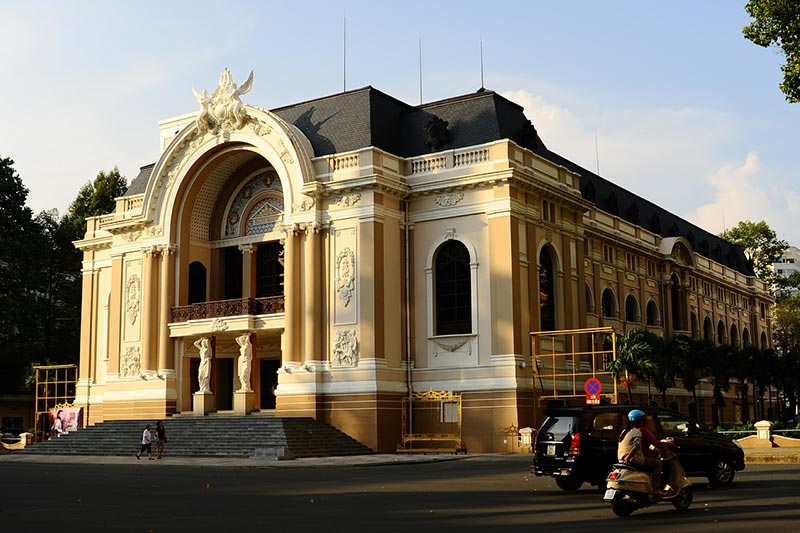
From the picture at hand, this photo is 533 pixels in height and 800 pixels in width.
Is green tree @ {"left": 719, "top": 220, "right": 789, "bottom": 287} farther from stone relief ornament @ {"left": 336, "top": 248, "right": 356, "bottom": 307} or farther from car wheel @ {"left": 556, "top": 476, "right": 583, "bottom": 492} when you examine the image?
car wheel @ {"left": 556, "top": 476, "right": 583, "bottom": 492}

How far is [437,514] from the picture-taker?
14602 millimetres

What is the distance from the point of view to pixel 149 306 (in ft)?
146

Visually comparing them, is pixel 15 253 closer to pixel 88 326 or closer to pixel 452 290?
pixel 88 326

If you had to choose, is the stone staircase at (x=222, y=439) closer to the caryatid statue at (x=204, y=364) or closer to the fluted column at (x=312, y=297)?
the caryatid statue at (x=204, y=364)

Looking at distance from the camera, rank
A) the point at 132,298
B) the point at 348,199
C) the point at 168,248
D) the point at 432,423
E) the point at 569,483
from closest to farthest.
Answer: the point at 569,483 → the point at 432,423 → the point at 348,199 → the point at 168,248 → the point at 132,298

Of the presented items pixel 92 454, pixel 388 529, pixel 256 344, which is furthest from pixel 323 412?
pixel 388 529

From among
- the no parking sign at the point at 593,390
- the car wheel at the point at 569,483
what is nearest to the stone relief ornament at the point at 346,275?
the no parking sign at the point at 593,390

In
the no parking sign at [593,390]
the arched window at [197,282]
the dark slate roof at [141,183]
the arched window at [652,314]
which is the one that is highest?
the dark slate roof at [141,183]

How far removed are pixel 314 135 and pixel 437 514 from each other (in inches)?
1179

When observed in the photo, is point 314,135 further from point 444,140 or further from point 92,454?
point 92,454

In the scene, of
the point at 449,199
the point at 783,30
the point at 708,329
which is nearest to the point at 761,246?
the point at 708,329

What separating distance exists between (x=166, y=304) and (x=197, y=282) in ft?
7.96

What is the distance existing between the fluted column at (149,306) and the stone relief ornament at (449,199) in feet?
45.8

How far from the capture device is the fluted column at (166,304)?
144 ft
